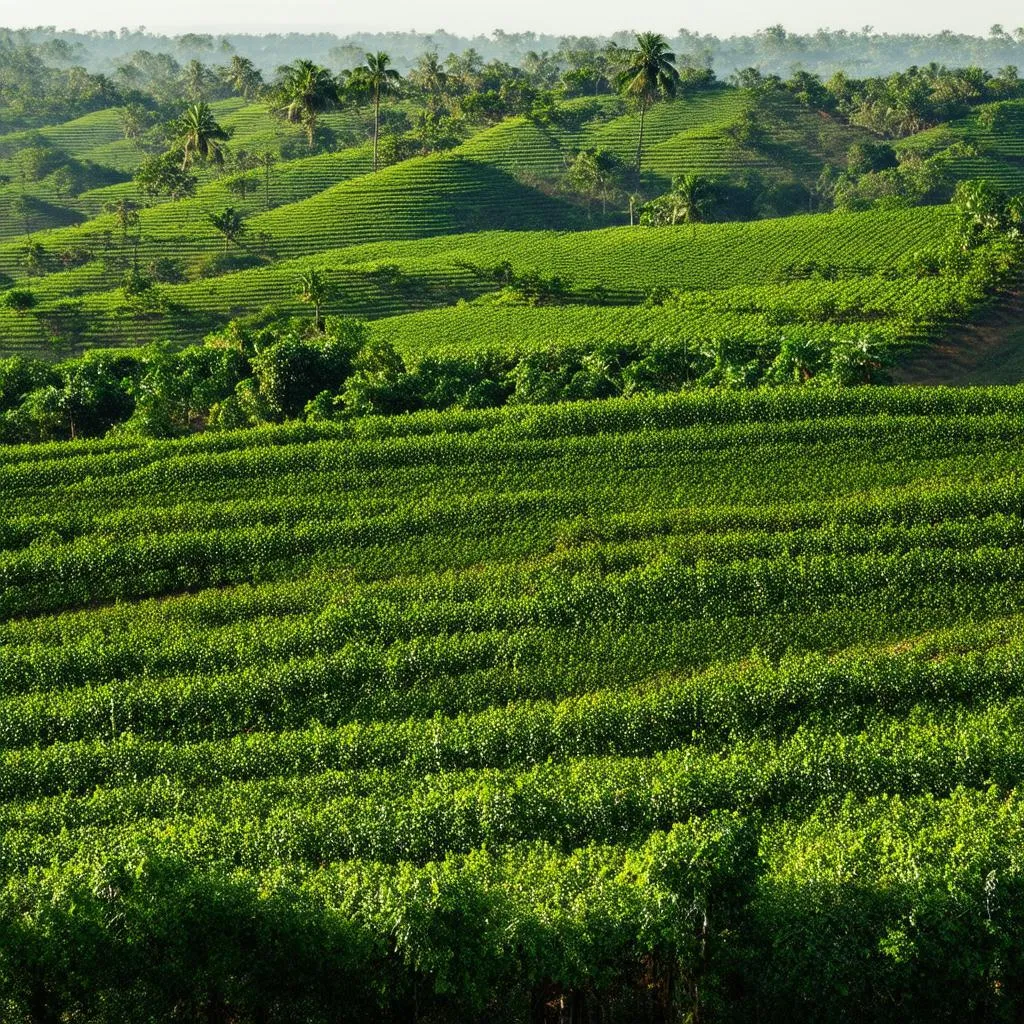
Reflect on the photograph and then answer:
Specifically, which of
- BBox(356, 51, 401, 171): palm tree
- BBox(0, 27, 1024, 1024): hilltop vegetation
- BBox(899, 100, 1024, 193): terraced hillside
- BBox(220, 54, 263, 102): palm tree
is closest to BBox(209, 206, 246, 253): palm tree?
BBox(0, 27, 1024, 1024): hilltop vegetation

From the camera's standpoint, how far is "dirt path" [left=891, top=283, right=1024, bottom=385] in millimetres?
66938

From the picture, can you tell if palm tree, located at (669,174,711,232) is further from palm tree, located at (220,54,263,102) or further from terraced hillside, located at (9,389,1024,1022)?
palm tree, located at (220,54,263,102)

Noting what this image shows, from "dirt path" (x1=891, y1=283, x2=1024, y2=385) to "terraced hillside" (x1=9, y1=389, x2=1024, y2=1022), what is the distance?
490 inches

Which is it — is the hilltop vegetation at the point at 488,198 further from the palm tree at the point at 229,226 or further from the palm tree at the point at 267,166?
the palm tree at the point at 267,166

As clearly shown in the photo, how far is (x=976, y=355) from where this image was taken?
69812 millimetres

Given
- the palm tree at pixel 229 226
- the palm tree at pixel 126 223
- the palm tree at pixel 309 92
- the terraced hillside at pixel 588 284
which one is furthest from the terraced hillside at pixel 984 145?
the palm tree at pixel 126 223

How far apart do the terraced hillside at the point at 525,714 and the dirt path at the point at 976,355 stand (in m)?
12.4

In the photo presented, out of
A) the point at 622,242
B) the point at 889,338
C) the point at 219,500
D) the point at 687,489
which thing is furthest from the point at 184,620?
the point at 622,242

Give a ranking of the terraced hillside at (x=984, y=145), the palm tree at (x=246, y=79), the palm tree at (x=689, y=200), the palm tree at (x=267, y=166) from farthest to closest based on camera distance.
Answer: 1. the palm tree at (x=246, y=79)
2. the terraced hillside at (x=984, y=145)
3. the palm tree at (x=267, y=166)
4. the palm tree at (x=689, y=200)

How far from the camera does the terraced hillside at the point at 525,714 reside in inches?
952

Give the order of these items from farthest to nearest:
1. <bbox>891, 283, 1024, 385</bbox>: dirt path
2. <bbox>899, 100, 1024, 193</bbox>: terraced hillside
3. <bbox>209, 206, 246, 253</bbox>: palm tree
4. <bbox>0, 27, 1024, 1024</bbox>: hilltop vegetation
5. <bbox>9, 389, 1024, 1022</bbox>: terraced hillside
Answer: <bbox>899, 100, 1024, 193</bbox>: terraced hillside, <bbox>209, 206, 246, 253</bbox>: palm tree, <bbox>891, 283, 1024, 385</bbox>: dirt path, <bbox>0, 27, 1024, 1024</bbox>: hilltop vegetation, <bbox>9, 389, 1024, 1022</bbox>: terraced hillside

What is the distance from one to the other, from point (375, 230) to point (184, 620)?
72.0m

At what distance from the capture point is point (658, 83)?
4112 inches

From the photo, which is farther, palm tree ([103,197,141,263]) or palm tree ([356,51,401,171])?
palm tree ([356,51,401,171])
